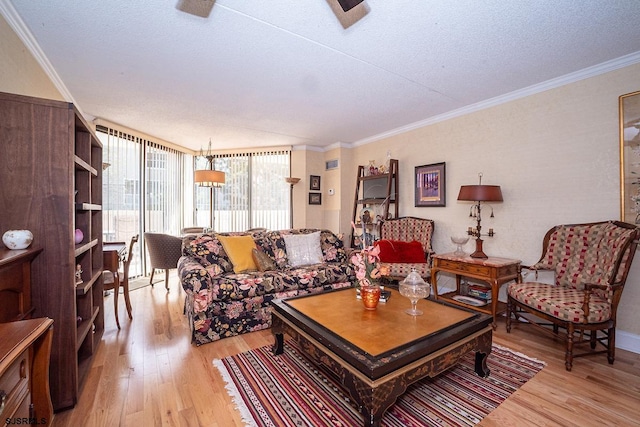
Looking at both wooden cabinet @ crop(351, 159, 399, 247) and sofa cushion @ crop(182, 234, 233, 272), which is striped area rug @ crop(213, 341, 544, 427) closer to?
sofa cushion @ crop(182, 234, 233, 272)

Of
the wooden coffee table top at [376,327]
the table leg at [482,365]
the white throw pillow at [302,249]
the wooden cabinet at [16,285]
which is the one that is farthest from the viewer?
the white throw pillow at [302,249]

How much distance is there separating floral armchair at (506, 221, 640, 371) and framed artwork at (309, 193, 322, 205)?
147 inches

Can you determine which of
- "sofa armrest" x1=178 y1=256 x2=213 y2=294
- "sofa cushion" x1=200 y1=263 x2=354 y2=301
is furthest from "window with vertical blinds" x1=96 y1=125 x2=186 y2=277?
"sofa cushion" x1=200 y1=263 x2=354 y2=301

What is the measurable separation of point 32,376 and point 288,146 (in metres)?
5.14

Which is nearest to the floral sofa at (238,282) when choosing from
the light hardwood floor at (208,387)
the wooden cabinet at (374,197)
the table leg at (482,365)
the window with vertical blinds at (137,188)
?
the light hardwood floor at (208,387)

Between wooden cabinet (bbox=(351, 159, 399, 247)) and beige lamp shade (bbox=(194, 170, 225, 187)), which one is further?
beige lamp shade (bbox=(194, 170, 225, 187))

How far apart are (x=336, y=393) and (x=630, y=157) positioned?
3079mm

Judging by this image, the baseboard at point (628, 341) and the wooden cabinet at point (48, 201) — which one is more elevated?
the wooden cabinet at point (48, 201)

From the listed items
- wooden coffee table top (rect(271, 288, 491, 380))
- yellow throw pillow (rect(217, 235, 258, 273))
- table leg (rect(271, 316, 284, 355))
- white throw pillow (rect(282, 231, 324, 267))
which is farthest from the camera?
white throw pillow (rect(282, 231, 324, 267))

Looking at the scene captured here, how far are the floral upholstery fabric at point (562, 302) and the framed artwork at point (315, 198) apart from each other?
380 centimetres

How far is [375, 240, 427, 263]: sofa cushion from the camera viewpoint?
3676 mm

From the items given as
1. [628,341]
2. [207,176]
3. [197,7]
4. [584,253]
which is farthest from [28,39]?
[628,341]

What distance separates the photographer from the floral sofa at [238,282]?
2523 mm

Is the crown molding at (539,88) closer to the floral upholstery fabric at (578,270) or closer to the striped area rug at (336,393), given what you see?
the floral upholstery fabric at (578,270)
